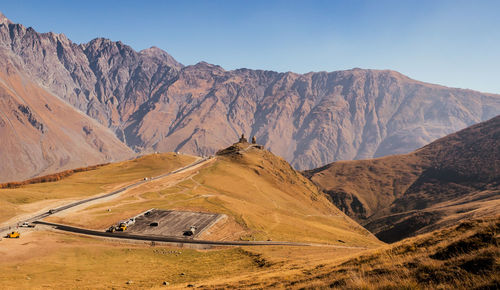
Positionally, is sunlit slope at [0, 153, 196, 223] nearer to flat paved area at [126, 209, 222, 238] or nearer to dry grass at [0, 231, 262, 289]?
dry grass at [0, 231, 262, 289]

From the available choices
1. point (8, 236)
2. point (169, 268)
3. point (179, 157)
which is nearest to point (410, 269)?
point (169, 268)

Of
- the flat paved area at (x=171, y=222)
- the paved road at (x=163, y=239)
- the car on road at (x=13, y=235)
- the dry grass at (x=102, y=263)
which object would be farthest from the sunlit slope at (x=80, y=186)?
the flat paved area at (x=171, y=222)

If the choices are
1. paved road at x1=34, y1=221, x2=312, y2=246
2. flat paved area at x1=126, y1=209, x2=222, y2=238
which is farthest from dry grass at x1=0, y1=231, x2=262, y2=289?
flat paved area at x1=126, y1=209, x2=222, y2=238

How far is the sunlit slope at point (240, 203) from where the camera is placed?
225 ft

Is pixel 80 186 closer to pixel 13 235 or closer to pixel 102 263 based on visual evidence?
pixel 13 235

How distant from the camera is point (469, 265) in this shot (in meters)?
12.9

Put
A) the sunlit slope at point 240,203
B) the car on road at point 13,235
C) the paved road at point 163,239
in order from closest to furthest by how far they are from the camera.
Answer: the car on road at point 13,235, the paved road at point 163,239, the sunlit slope at point 240,203

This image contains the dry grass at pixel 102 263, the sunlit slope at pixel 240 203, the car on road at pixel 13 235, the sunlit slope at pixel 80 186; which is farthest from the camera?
the sunlit slope at pixel 80 186

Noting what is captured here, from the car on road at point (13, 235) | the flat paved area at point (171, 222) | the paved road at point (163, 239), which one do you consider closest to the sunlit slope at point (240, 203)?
the paved road at point (163, 239)

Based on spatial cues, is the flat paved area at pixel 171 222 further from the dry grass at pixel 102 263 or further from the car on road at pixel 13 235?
the car on road at pixel 13 235

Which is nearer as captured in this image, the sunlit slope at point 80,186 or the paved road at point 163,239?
the paved road at point 163,239

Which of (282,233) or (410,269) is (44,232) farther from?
(410,269)

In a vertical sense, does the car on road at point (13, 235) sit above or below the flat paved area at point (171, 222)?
above

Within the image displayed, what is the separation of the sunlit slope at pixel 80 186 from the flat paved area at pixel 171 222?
90.4ft
